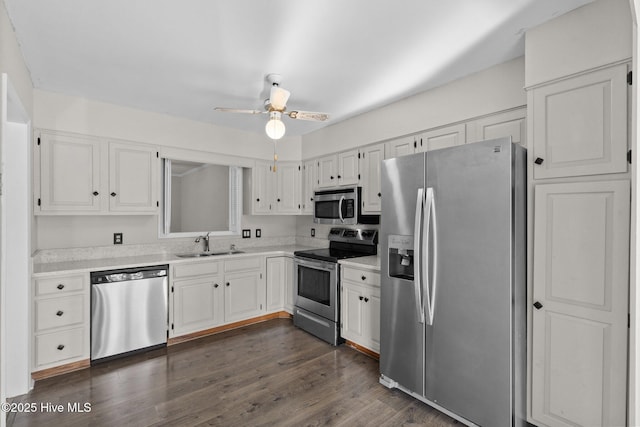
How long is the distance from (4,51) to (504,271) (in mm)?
3136

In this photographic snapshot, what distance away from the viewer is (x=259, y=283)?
404 centimetres

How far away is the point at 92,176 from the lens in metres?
3.16

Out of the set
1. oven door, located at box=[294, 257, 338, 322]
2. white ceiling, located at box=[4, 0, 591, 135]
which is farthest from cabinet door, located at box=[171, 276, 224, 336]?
white ceiling, located at box=[4, 0, 591, 135]

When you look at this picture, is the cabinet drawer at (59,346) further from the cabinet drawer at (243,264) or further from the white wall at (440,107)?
the white wall at (440,107)

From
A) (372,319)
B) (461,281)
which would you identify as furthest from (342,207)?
Result: (461,281)

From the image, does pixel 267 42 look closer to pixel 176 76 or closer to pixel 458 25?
pixel 176 76

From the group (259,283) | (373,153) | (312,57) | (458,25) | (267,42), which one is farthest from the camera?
(259,283)

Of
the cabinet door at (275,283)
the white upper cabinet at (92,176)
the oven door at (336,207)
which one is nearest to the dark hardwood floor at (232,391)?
the cabinet door at (275,283)

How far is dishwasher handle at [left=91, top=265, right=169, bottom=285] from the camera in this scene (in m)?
2.91

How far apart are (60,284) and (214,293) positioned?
55.2 inches

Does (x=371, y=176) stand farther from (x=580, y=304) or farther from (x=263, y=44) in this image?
(x=580, y=304)

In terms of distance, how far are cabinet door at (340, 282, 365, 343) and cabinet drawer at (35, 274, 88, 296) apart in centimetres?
243

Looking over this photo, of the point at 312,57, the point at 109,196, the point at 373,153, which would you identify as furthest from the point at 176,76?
the point at 373,153

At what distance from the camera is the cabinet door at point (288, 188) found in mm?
4520
